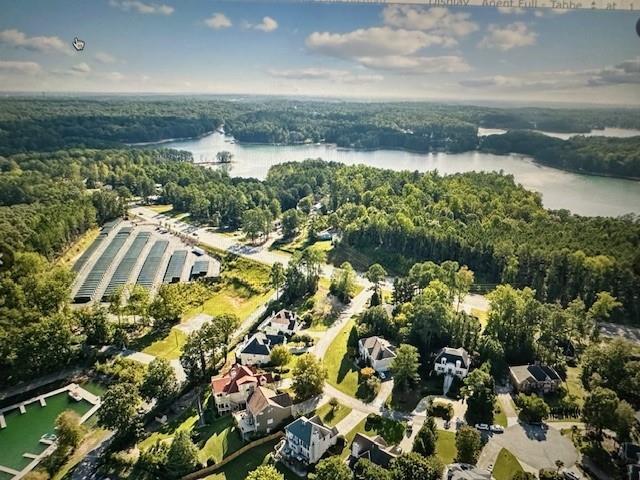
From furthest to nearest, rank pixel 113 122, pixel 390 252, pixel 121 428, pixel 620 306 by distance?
pixel 113 122 < pixel 390 252 < pixel 620 306 < pixel 121 428

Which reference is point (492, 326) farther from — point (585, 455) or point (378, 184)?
point (378, 184)

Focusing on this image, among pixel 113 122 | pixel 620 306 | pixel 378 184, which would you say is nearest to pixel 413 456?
pixel 620 306

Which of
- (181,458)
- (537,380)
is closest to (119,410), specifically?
(181,458)

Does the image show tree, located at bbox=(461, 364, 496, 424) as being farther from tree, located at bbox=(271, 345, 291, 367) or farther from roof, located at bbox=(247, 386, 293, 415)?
tree, located at bbox=(271, 345, 291, 367)

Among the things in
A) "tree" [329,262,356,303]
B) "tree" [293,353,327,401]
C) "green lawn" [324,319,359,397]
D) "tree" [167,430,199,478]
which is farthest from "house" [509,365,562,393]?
"tree" [167,430,199,478]

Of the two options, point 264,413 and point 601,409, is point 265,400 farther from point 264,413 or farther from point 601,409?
point 601,409
